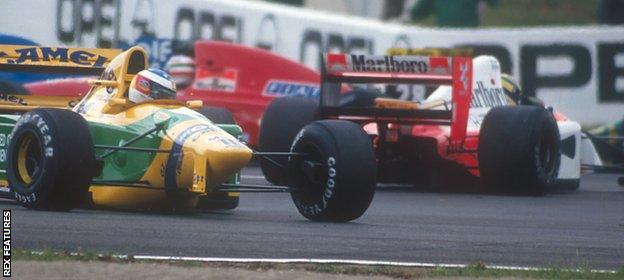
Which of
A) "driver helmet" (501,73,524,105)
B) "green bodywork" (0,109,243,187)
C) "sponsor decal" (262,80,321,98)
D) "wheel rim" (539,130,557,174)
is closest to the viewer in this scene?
"green bodywork" (0,109,243,187)

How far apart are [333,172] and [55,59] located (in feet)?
11.3

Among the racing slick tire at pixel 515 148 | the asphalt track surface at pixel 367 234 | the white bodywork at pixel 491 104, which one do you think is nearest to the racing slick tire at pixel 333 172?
the asphalt track surface at pixel 367 234

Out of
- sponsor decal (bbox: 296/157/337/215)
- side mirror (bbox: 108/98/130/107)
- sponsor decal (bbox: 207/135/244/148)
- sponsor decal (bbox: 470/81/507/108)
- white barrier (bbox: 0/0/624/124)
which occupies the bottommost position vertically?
white barrier (bbox: 0/0/624/124)

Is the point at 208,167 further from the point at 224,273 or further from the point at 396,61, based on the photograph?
the point at 396,61

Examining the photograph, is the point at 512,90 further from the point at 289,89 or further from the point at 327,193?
the point at 327,193

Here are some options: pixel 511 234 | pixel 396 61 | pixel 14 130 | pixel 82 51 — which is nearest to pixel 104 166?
pixel 14 130

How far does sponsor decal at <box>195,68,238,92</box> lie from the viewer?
68.2 feet

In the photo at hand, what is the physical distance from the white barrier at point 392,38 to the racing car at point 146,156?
1059 centimetres

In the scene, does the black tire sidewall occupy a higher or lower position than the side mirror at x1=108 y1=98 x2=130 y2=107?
lower

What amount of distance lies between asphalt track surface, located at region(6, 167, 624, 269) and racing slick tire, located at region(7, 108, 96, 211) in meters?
0.11

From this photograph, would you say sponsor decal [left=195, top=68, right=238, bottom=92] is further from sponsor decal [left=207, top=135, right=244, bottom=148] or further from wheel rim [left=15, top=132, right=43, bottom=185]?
sponsor decal [left=207, top=135, right=244, bottom=148]

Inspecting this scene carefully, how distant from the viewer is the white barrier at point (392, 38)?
24.1 metres

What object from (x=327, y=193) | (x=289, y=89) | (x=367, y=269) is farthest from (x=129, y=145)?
(x=289, y=89)

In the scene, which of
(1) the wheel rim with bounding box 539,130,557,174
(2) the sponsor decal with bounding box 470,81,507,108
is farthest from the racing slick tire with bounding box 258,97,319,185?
(1) the wheel rim with bounding box 539,130,557,174
